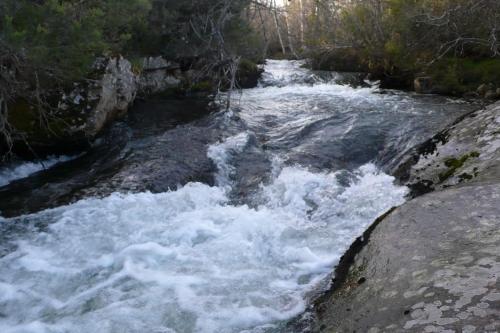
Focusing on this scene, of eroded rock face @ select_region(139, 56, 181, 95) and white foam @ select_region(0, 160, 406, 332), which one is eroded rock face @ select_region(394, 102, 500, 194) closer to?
white foam @ select_region(0, 160, 406, 332)

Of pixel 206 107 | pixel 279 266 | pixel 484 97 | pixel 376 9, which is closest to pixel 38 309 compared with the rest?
pixel 279 266

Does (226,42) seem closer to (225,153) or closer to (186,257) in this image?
(225,153)

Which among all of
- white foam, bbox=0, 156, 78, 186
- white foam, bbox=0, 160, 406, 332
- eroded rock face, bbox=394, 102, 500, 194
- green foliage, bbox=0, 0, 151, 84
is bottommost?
white foam, bbox=0, 160, 406, 332

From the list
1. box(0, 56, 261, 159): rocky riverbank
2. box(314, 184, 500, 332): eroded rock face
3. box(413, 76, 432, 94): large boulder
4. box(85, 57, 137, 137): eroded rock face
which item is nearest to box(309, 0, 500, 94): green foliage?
box(413, 76, 432, 94): large boulder

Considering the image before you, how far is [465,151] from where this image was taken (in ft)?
18.9

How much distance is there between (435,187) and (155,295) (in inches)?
143

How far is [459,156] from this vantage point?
575 centimetres

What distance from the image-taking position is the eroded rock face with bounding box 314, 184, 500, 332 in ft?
8.33

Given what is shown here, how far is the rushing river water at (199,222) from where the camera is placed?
3936 millimetres

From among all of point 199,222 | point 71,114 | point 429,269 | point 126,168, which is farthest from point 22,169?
point 429,269

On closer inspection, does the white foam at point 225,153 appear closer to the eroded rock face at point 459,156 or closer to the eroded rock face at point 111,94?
the eroded rock face at point 111,94

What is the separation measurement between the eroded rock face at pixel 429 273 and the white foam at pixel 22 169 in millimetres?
5861

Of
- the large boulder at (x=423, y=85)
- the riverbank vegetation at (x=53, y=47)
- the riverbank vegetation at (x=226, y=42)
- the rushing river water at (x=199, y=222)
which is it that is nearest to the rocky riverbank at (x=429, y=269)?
the rushing river water at (x=199, y=222)

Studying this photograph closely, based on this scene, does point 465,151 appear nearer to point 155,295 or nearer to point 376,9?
point 155,295
